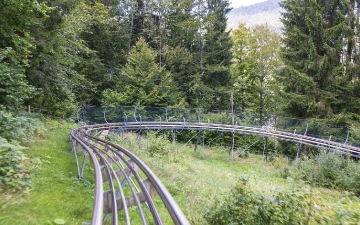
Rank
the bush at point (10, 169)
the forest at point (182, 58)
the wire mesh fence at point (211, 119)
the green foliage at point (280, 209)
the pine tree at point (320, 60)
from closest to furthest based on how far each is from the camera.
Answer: the green foliage at point (280, 209)
the bush at point (10, 169)
the forest at point (182, 58)
the wire mesh fence at point (211, 119)
the pine tree at point (320, 60)

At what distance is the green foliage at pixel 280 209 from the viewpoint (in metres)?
2.62

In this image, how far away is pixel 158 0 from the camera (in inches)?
1074

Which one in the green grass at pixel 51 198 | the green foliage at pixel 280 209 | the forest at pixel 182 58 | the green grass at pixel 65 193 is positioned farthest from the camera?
the forest at pixel 182 58

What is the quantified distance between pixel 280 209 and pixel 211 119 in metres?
15.3

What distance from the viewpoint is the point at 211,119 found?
18.2m

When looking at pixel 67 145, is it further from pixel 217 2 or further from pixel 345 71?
pixel 217 2

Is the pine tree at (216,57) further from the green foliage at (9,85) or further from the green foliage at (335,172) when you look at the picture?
the green foliage at (9,85)

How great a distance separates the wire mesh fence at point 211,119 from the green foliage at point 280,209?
12596mm

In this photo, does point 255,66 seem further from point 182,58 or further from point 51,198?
point 51,198

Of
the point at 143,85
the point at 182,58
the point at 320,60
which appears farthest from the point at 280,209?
the point at 182,58

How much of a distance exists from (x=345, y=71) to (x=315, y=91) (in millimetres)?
2402

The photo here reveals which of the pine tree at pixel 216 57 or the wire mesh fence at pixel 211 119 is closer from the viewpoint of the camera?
the wire mesh fence at pixel 211 119

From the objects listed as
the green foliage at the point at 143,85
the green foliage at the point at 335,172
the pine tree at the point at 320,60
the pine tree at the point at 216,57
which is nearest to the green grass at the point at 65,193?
the green foliage at the point at 335,172

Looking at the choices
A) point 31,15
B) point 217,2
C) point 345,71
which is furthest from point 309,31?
point 31,15
